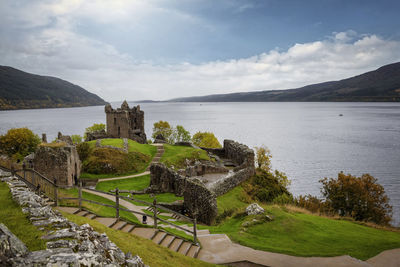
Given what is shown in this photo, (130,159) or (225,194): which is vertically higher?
(130,159)

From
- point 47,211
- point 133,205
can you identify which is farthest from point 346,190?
point 47,211

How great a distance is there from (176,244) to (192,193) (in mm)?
10802

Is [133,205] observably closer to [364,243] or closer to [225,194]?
[225,194]

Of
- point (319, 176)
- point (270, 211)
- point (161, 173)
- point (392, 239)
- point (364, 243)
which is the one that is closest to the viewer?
point (364, 243)

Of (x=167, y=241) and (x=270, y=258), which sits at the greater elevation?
(x=167, y=241)

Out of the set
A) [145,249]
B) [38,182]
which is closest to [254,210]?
[145,249]

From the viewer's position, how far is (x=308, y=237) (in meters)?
16.0

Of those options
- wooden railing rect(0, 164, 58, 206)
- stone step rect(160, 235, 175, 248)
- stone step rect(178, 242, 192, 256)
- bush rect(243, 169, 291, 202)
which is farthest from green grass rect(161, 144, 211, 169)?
stone step rect(160, 235, 175, 248)

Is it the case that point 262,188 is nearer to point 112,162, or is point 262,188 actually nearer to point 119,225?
point 112,162

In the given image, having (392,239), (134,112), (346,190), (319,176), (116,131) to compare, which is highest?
(134,112)

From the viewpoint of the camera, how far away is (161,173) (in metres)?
30.1

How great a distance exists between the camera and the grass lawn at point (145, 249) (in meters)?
9.59

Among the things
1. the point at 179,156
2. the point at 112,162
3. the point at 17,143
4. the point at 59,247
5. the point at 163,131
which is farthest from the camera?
the point at 163,131

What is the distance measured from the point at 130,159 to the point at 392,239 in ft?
112
